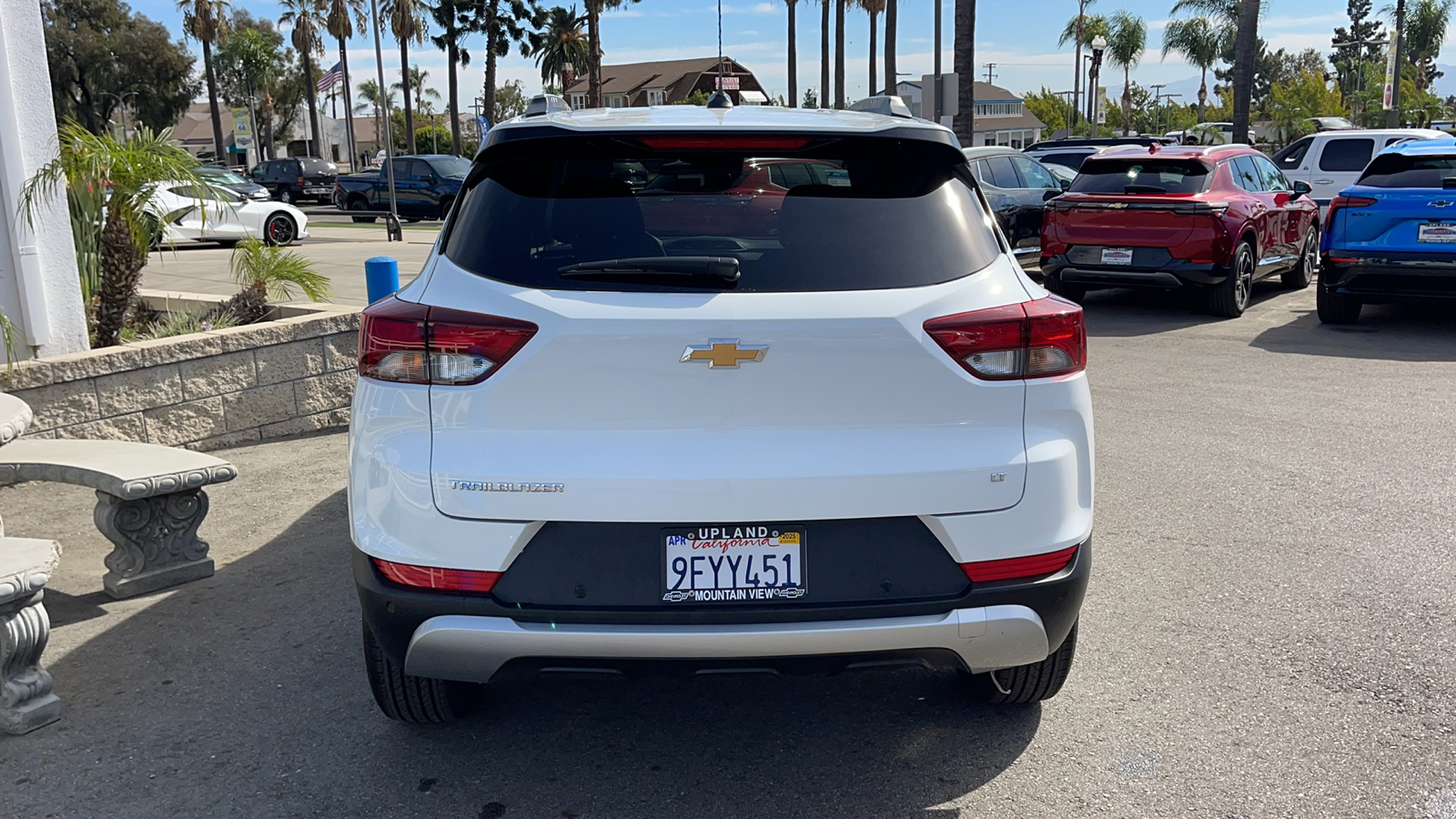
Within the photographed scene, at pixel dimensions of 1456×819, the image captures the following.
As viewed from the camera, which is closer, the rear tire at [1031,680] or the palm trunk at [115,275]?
the rear tire at [1031,680]

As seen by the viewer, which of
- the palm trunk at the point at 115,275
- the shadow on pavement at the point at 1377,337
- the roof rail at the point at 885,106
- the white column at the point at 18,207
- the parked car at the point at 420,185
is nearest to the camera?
the roof rail at the point at 885,106

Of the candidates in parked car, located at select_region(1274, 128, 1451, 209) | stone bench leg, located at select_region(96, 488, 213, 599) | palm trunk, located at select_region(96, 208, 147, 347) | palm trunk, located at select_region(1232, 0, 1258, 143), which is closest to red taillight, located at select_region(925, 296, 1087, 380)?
stone bench leg, located at select_region(96, 488, 213, 599)

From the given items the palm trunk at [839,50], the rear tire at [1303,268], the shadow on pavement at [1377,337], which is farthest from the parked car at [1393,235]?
the palm trunk at [839,50]

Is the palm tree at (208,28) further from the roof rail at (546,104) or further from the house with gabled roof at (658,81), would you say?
the roof rail at (546,104)

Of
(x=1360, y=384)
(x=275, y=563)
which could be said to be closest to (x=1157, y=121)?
(x=1360, y=384)

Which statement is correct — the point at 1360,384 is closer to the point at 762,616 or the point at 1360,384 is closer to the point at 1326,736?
the point at 1326,736

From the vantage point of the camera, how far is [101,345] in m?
7.65

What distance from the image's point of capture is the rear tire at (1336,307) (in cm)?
1175

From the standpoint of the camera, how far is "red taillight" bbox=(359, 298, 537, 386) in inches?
113

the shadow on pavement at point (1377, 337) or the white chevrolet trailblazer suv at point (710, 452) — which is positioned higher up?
the white chevrolet trailblazer suv at point (710, 452)

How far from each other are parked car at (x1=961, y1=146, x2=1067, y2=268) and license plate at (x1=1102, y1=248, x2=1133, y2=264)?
9.90 ft

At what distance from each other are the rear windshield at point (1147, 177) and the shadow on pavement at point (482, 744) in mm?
9392

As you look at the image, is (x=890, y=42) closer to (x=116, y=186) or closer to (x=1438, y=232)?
(x=1438, y=232)

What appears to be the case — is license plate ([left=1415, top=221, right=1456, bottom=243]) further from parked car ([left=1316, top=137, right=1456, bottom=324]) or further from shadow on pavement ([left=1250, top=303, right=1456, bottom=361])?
shadow on pavement ([left=1250, top=303, right=1456, bottom=361])
